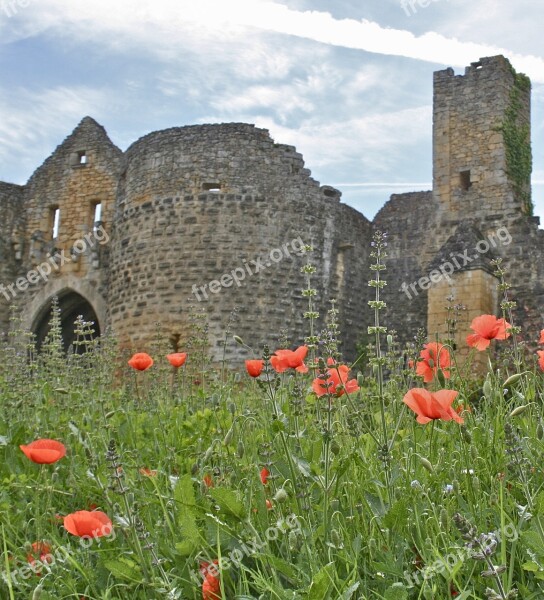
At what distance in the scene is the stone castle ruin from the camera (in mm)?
11664

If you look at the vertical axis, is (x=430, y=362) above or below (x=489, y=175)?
below

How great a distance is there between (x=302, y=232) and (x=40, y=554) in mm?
10575

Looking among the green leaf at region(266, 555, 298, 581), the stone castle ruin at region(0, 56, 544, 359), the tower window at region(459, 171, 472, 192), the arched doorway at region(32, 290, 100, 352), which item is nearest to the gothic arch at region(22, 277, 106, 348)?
the arched doorway at region(32, 290, 100, 352)

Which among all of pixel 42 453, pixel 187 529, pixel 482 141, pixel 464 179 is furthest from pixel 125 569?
pixel 482 141

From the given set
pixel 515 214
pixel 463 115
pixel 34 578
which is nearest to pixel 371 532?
pixel 34 578

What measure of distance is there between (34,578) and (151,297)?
10134 millimetres

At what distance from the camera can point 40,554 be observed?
2869 mm

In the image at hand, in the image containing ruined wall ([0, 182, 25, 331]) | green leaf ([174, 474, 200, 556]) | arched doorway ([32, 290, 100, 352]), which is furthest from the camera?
ruined wall ([0, 182, 25, 331])

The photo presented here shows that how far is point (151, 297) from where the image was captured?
508 inches

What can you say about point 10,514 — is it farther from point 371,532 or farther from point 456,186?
point 456,186

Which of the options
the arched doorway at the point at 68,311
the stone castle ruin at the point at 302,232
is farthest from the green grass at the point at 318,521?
the arched doorway at the point at 68,311

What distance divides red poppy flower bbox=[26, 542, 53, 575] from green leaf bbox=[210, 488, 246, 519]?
0.73 m

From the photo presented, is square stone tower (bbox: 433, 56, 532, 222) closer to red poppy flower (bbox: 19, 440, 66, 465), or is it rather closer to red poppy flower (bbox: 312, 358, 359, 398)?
red poppy flower (bbox: 312, 358, 359, 398)

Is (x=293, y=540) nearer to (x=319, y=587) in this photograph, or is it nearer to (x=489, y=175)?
(x=319, y=587)
